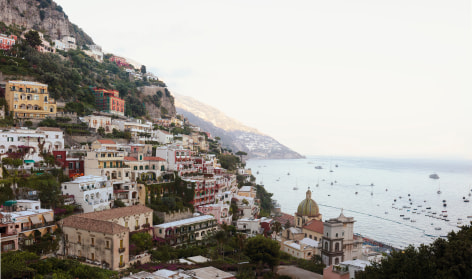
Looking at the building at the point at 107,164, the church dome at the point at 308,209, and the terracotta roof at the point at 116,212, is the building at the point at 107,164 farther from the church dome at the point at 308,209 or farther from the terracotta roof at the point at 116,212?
the church dome at the point at 308,209

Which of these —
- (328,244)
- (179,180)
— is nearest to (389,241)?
(328,244)

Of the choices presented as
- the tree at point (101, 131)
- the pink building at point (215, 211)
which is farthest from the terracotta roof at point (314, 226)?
the tree at point (101, 131)

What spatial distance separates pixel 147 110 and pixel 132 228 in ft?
170

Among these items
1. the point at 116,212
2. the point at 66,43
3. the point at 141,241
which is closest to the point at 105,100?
the point at 66,43

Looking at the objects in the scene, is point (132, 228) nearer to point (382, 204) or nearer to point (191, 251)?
point (191, 251)

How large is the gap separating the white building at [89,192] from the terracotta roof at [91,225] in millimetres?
3045

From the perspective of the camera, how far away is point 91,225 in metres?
28.1

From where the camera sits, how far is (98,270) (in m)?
25.3

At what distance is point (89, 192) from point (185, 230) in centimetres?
965

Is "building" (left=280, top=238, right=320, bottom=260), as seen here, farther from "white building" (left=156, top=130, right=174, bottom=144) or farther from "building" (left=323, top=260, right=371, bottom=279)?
"white building" (left=156, top=130, right=174, bottom=144)

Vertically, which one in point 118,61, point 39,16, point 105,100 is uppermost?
point 39,16

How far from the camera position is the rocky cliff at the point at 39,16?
244 ft

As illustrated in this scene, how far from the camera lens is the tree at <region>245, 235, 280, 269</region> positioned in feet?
99.3

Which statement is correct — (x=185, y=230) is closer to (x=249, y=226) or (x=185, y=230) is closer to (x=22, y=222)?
(x=249, y=226)
